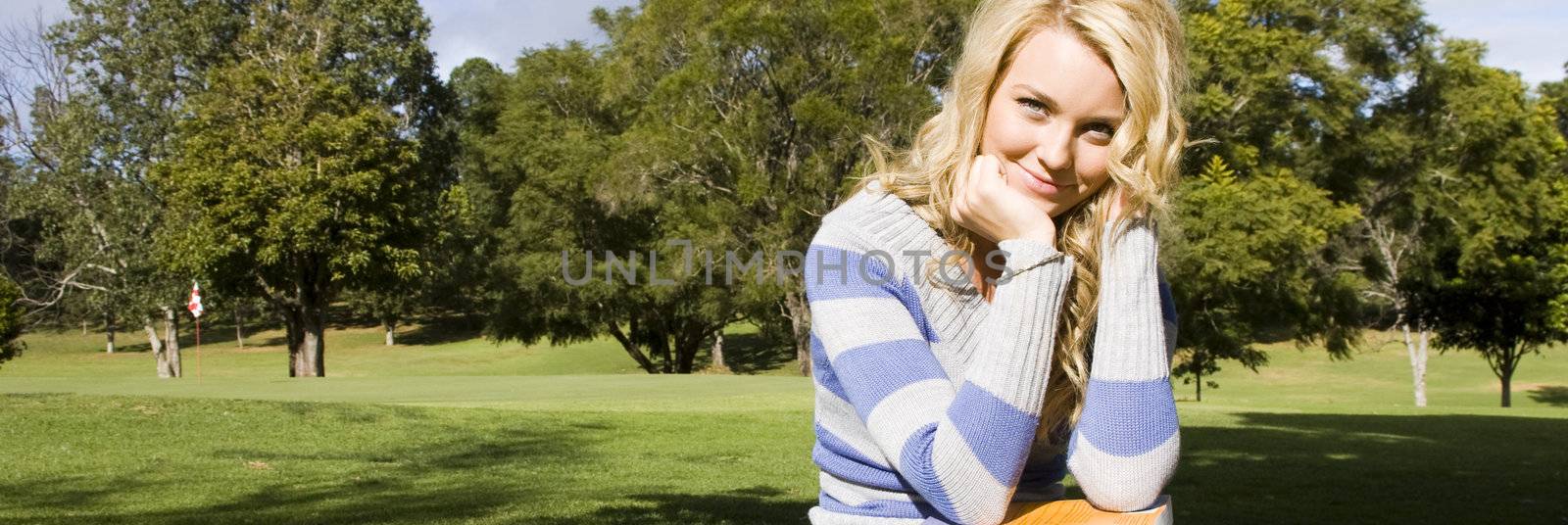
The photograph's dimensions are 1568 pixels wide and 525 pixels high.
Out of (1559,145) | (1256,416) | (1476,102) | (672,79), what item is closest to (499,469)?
(1256,416)

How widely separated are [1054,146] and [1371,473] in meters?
12.5

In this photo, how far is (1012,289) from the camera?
68.9 inches

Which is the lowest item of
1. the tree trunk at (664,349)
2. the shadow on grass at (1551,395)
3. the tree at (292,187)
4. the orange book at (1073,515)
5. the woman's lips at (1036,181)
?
the shadow on grass at (1551,395)

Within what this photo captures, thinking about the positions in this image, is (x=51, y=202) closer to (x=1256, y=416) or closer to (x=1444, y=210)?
(x=1256, y=416)

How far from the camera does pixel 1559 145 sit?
101ft

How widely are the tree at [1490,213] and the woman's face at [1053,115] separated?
29461 millimetres

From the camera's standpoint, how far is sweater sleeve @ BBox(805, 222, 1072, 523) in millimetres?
1664

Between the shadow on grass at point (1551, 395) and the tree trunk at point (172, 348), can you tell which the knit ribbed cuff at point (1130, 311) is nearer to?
the tree trunk at point (172, 348)

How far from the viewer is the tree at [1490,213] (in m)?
28.4

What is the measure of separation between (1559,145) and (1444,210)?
425 cm

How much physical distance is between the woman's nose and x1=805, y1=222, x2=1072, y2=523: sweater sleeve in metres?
0.14

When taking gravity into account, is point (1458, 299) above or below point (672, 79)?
below

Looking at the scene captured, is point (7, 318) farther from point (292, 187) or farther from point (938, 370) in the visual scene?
point (938, 370)

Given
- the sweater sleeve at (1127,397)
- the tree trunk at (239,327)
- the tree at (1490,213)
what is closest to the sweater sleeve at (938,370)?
the sweater sleeve at (1127,397)
